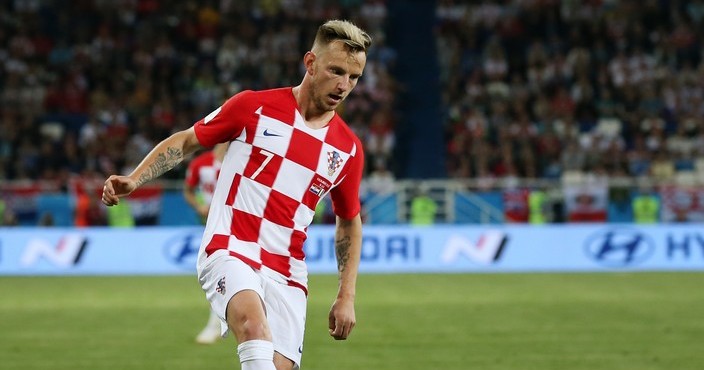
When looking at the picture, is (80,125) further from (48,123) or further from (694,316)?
(694,316)

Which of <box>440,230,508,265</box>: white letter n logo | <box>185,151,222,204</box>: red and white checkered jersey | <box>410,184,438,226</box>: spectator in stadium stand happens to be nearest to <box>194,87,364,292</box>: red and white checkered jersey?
<box>185,151,222,204</box>: red and white checkered jersey

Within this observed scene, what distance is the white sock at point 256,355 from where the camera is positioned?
14.6ft

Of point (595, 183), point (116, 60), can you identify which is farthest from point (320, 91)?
point (116, 60)

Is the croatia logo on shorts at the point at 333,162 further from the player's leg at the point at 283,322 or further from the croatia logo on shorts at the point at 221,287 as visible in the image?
the croatia logo on shorts at the point at 221,287

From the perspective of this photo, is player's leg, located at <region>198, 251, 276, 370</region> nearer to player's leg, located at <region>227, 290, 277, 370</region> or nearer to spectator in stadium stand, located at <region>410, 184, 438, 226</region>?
player's leg, located at <region>227, 290, 277, 370</region>

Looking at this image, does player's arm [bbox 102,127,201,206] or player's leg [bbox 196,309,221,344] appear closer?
player's arm [bbox 102,127,201,206]

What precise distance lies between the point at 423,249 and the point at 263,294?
13694 millimetres

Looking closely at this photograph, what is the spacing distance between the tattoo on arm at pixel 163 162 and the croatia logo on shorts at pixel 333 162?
2.27 feet

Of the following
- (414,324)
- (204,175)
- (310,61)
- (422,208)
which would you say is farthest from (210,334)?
(422,208)

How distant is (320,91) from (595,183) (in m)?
15.7

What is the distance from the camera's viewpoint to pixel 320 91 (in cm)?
495

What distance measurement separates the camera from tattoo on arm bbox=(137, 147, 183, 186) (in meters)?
4.83

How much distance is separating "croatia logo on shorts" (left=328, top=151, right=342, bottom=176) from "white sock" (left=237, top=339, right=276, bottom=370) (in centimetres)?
97

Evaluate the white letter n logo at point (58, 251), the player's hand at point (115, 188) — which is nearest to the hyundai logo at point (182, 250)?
the white letter n logo at point (58, 251)
